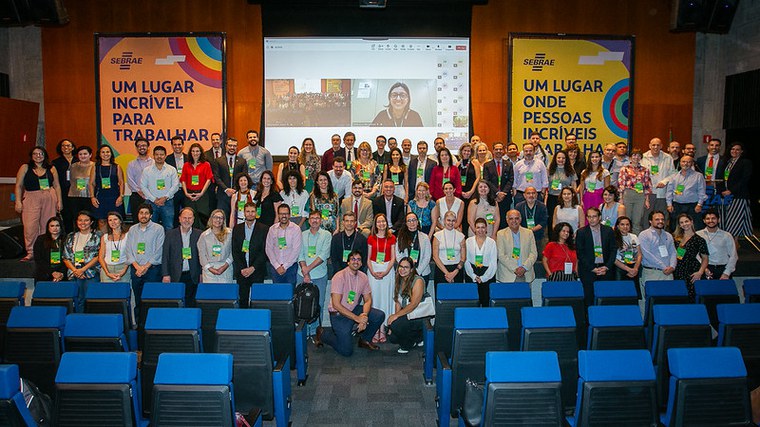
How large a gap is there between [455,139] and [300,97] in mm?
2903

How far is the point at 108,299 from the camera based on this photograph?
5.97 m

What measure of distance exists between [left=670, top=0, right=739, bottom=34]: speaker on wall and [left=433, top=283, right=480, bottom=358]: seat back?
5.09m

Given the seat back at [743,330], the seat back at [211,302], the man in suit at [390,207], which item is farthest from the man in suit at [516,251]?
the seat back at [211,302]

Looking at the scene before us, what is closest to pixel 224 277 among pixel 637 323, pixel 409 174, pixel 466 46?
pixel 409 174

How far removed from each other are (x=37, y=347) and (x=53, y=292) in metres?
1.31

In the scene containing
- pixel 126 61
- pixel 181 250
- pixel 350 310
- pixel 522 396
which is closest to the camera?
pixel 522 396

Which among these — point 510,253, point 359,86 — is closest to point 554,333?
point 510,253

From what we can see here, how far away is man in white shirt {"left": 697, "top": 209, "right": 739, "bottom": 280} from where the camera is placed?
7215 mm

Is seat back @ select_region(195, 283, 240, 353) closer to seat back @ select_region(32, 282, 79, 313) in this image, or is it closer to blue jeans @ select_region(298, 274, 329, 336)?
seat back @ select_region(32, 282, 79, 313)

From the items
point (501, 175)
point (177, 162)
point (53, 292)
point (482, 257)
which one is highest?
point (177, 162)

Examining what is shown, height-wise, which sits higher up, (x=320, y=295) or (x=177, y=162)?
(x=177, y=162)

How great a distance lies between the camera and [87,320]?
4836 mm

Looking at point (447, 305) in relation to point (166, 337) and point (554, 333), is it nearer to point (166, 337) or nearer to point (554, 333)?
point (554, 333)

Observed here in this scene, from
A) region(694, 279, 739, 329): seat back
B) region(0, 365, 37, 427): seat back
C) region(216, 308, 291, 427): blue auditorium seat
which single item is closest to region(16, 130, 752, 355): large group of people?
region(694, 279, 739, 329): seat back
